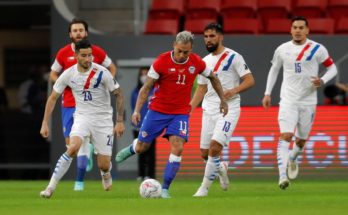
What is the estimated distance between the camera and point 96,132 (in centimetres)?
1678

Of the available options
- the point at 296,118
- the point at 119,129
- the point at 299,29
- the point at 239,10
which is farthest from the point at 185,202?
the point at 239,10

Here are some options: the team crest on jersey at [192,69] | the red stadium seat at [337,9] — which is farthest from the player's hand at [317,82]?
the red stadium seat at [337,9]

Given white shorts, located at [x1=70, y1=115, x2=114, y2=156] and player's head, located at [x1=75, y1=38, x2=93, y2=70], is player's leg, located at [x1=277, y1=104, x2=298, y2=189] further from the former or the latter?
player's head, located at [x1=75, y1=38, x2=93, y2=70]

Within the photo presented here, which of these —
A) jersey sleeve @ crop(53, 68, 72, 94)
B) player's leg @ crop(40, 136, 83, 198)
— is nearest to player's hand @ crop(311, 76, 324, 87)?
jersey sleeve @ crop(53, 68, 72, 94)

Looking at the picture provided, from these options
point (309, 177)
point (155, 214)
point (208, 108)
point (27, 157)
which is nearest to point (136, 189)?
point (208, 108)

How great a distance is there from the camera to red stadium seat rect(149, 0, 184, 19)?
1028 inches

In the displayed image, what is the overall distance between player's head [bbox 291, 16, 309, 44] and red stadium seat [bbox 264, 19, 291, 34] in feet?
22.6

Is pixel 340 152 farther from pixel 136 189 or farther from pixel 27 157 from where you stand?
pixel 27 157

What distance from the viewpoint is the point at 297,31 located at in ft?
59.7

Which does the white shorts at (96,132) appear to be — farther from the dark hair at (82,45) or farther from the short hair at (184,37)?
the short hair at (184,37)

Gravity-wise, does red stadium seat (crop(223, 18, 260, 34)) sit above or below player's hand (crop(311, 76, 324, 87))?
above

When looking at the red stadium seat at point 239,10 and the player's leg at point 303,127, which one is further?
the red stadium seat at point 239,10

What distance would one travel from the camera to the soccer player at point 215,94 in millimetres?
16891

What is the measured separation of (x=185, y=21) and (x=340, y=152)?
496 centimetres
